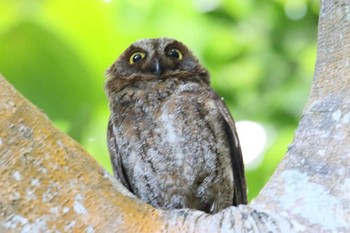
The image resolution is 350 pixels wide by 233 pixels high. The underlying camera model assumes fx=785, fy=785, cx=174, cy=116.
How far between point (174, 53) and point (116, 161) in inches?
23.1

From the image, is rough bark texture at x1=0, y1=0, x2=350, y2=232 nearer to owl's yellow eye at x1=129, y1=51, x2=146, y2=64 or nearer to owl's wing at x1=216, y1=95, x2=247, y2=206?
owl's wing at x1=216, y1=95, x2=247, y2=206

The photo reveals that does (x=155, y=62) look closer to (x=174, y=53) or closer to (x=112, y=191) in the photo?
(x=174, y=53)

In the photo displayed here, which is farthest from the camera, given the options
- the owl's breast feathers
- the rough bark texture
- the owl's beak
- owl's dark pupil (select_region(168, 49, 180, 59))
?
owl's dark pupil (select_region(168, 49, 180, 59))

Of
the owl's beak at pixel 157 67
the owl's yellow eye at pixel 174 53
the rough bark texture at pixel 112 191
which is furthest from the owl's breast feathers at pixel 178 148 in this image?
the rough bark texture at pixel 112 191

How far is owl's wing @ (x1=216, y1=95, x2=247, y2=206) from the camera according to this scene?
3.10 meters

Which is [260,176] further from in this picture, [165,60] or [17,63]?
[17,63]


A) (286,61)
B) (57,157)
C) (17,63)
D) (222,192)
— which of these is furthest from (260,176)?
(57,157)

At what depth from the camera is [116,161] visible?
3168 mm

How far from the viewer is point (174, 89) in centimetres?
318

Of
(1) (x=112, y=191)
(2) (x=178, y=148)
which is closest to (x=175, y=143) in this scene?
(2) (x=178, y=148)

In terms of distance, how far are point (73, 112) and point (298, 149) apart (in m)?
1.15

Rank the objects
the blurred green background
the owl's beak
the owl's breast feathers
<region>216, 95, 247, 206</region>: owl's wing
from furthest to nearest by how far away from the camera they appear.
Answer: the owl's beak, <region>216, 95, 247, 206</region>: owl's wing, the owl's breast feathers, the blurred green background

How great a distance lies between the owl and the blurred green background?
14 cm


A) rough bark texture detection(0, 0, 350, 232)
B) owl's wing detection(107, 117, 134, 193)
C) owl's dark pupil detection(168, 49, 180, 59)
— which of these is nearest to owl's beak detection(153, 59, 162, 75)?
owl's dark pupil detection(168, 49, 180, 59)
